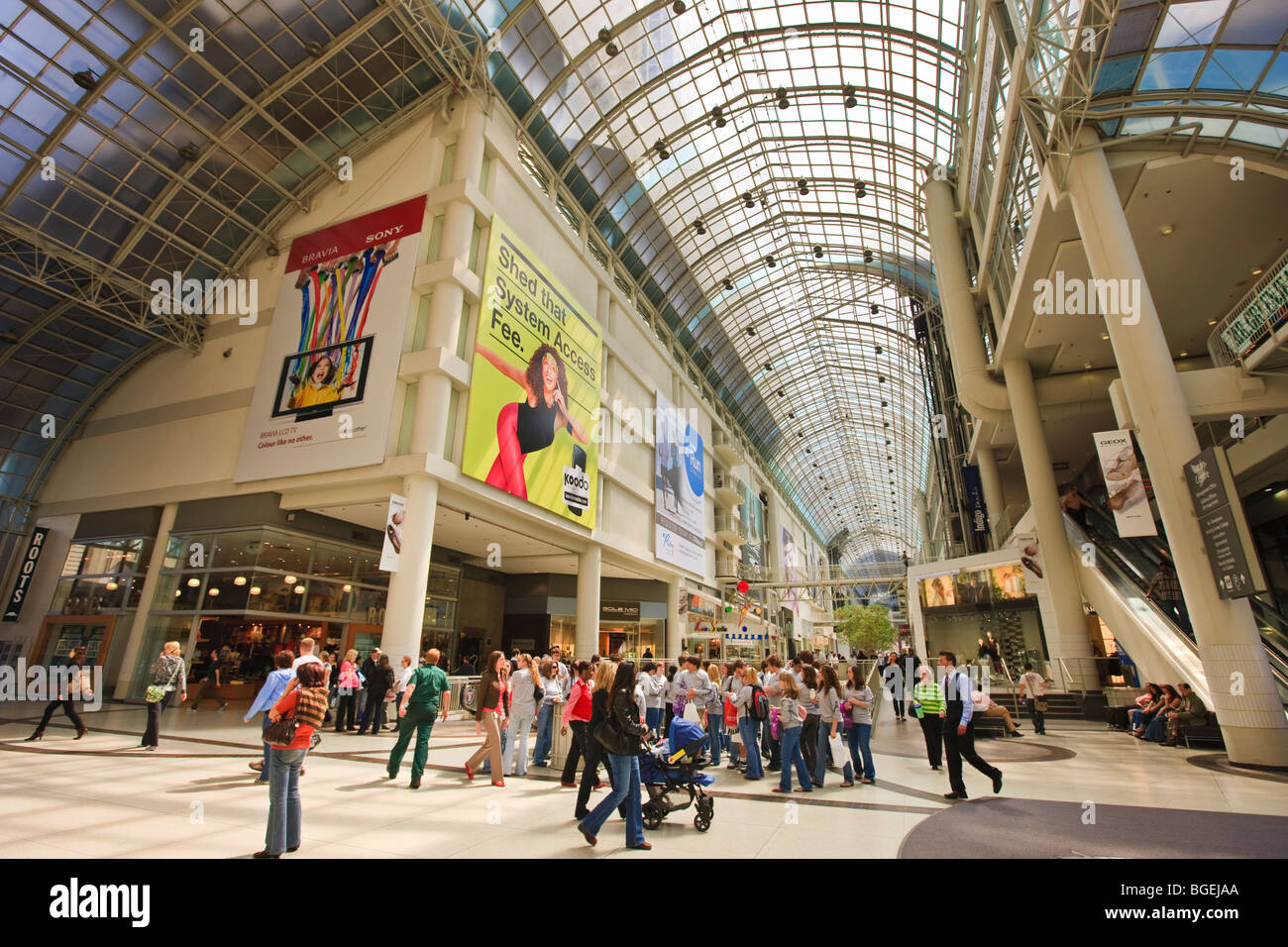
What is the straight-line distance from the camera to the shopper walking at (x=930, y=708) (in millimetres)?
8930

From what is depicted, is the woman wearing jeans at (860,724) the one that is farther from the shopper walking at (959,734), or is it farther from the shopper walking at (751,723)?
the shopper walking at (959,734)

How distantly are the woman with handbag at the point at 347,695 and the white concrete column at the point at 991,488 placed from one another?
2864 cm

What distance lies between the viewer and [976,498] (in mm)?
31203

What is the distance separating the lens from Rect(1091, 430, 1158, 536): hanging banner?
13.3m

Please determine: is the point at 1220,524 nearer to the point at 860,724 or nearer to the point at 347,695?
the point at 860,724

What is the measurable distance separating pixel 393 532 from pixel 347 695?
4.15 meters

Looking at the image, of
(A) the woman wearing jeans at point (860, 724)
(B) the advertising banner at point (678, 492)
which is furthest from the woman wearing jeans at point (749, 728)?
(B) the advertising banner at point (678, 492)

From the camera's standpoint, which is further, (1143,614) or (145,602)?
(145,602)

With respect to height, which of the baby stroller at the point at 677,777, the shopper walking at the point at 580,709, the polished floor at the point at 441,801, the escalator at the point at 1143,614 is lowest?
the polished floor at the point at 441,801

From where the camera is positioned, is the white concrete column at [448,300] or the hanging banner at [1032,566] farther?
the hanging banner at [1032,566]

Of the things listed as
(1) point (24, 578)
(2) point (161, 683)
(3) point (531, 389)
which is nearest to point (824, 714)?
(2) point (161, 683)

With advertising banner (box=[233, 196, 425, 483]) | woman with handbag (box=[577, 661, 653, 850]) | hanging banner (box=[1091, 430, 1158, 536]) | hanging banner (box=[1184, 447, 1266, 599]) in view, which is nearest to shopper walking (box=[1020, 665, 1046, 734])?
hanging banner (box=[1091, 430, 1158, 536])

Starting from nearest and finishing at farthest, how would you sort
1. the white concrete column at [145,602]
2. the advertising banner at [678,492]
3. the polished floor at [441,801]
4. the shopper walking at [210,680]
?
the polished floor at [441,801], the shopper walking at [210,680], the white concrete column at [145,602], the advertising banner at [678,492]

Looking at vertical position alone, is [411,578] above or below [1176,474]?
below
